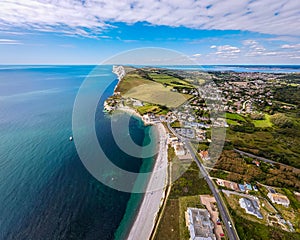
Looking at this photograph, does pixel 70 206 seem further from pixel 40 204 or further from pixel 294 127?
pixel 294 127

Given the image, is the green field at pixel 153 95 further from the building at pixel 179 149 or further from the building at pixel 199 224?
the building at pixel 199 224

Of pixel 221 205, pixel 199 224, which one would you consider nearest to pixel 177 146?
pixel 221 205

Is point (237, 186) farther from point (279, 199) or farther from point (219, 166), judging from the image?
point (279, 199)

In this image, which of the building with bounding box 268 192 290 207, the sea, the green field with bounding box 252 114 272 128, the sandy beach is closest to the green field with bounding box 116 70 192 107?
the green field with bounding box 252 114 272 128

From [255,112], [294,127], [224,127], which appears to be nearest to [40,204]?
[224,127]

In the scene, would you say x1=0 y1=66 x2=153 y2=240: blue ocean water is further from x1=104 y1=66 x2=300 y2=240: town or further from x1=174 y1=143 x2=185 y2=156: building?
x1=104 y1=66 x2=300 y2=240: town

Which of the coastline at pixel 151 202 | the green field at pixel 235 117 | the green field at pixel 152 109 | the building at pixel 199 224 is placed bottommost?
the green field at pixel 235 117

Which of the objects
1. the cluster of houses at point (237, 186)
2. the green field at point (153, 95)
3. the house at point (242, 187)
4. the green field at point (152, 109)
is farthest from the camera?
the green field at point (153, 95)

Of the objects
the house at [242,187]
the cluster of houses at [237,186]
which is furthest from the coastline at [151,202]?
the house at [242,187]
